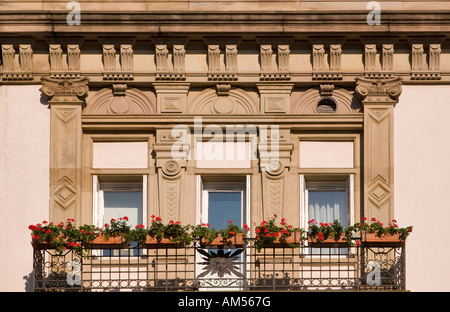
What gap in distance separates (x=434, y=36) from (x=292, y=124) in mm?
2951

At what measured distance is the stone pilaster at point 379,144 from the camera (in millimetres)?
32000

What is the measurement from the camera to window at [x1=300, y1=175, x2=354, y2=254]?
32.6 m

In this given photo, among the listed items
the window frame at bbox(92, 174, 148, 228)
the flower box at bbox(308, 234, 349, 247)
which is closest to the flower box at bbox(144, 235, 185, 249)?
the window frame at bbox(92, 174, 148, 228)

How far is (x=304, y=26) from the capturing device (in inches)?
1286

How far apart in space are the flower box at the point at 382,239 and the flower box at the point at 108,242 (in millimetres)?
3978

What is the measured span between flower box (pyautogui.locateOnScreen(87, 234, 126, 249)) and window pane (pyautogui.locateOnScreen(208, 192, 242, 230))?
7.68ft

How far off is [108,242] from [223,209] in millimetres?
2754

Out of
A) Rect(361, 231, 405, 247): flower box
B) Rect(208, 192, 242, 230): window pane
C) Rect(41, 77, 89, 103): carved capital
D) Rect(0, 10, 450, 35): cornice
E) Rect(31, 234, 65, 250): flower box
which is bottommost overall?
Rect(31, 234, 65, 250): flower box

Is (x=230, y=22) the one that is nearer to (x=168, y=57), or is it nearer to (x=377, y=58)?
(x=168, y=57)

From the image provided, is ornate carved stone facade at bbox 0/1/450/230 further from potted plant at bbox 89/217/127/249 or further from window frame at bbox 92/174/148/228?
potted plant at bbox 89/217/127/249

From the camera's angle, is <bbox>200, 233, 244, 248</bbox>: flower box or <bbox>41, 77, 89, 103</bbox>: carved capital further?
<bbox>41, 77, 89, 103</bbox>: carved capital

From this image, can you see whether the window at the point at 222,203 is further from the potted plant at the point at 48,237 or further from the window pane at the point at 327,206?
the potted plant at the point at 48,237
